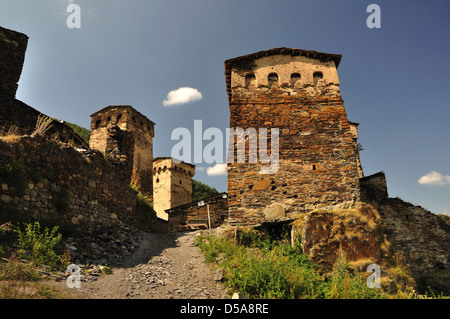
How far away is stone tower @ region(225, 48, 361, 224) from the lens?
8.32 m

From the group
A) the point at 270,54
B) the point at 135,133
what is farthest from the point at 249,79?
the point at 135,133

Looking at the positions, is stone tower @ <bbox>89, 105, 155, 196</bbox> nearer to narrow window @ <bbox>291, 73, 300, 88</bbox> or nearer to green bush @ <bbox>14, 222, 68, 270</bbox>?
narrow window @ <bbox>291, 73, 300, 88</bbox>

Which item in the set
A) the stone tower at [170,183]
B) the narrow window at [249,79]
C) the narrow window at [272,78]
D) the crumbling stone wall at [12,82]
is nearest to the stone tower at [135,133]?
the stone tower at [170,183]

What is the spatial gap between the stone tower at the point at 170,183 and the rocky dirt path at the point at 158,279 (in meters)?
15.2

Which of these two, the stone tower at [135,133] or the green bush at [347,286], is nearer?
the green bush at [347,286]

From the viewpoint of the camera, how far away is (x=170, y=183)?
23969 mm

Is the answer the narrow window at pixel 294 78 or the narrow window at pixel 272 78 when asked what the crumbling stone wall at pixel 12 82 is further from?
the narrow window at pixel 294 78

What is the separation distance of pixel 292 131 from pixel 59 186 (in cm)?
696

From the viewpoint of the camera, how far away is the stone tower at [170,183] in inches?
923

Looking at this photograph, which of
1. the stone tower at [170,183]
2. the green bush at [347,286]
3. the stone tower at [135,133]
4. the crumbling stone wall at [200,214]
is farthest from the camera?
the stone tower at [170,183]

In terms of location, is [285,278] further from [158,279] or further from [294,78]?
[294,78]

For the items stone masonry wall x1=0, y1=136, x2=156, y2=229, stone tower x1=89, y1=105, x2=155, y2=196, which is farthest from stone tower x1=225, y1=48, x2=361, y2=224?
→ stone tower x1=89, y1=105, x2=155, y2=196

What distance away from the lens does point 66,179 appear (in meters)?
7.52
